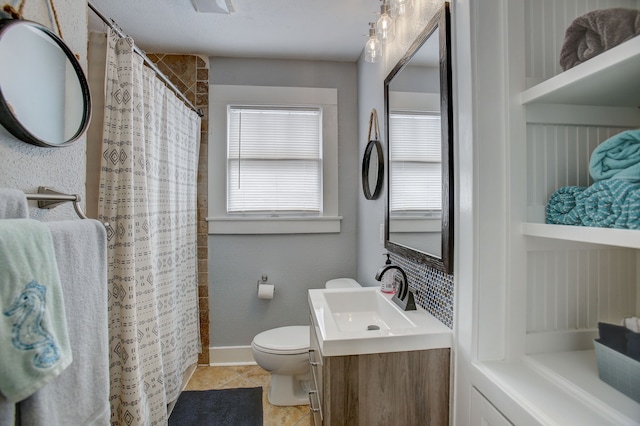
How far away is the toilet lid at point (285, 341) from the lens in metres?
1.77

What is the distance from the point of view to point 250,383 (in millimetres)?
2143

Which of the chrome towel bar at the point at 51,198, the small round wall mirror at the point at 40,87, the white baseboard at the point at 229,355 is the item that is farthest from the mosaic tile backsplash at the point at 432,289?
the white baseboard at the point at 229,355

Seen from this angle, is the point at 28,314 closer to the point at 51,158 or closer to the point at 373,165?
the point at 51,158

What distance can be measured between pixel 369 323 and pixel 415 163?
0.81m

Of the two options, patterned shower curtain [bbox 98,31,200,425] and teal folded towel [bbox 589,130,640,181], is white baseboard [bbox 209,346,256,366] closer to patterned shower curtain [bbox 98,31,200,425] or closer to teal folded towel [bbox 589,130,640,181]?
patterned shower curtain [bbox 98,31,200,425]

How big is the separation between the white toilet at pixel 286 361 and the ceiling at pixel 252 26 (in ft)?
6.78

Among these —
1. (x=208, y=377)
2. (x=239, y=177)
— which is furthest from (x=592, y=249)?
(x=208, y=377)

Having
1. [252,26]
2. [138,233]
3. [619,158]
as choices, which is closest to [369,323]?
[619,158]

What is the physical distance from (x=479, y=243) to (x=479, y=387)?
16.9 inches

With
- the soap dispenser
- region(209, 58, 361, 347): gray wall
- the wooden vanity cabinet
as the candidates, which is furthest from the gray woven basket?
region(209, 58, 361, 347): gray wall

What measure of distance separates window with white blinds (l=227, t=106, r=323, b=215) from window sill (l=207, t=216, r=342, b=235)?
0.07 metres

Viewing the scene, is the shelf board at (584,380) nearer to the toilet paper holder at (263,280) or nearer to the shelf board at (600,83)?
the shelf board at (600,83)

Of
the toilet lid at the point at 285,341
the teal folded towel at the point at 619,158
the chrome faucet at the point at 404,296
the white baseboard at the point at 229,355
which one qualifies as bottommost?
the white baseboard at the point at 229,355

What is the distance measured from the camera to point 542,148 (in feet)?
2.90
